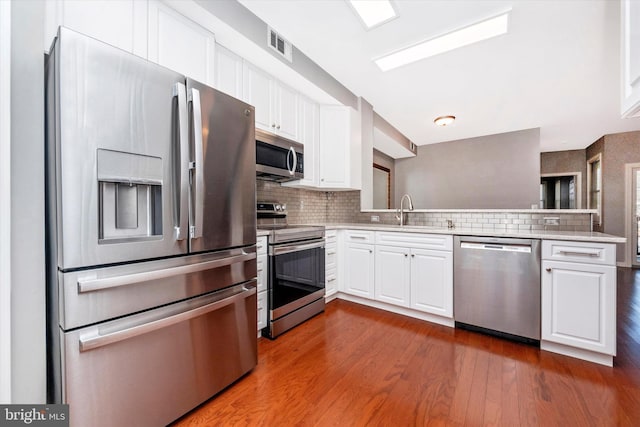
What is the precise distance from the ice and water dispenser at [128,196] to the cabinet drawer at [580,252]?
2.57 m

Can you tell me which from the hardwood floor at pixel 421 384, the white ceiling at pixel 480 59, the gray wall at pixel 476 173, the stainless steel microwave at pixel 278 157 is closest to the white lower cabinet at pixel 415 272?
the hardwood floor at pixel 421 384

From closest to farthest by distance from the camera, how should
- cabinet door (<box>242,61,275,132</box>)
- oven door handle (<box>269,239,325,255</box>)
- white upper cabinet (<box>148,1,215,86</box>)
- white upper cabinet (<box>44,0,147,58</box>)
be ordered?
white upper cabinet (<box>44,0,147,58</box>) < white upper cabinet (<box>148,1,215,86</box>) < oven door handle (<box>269,239,325,255</box>) < cabinet door (<box>242,61,275,132</box>)

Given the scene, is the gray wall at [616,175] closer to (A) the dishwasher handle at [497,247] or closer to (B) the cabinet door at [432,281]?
(A) the dishwasher handle at [497,247]

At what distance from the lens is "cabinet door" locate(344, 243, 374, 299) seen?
2.88 meters

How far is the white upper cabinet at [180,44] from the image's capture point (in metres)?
1.60

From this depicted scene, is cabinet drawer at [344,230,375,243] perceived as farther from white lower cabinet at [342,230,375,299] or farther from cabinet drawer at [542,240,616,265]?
cabinet drawer at [542,240,616,265]

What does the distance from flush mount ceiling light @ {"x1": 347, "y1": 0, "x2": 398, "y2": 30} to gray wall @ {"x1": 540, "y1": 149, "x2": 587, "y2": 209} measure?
6989 mm

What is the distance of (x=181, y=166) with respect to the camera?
4.15 feet

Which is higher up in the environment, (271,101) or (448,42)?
(448,42)

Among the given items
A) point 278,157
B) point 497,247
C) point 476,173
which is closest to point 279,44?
point 278,157

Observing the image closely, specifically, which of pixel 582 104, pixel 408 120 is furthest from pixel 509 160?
pixel 408 120

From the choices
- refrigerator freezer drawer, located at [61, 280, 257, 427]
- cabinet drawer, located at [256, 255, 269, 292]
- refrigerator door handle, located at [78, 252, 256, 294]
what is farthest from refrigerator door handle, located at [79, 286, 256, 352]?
cabinet drawer, located at [256, 255, 269, 292]

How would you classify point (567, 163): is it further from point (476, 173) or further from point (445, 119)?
point (445, 119)

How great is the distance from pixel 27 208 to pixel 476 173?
20.7ft
